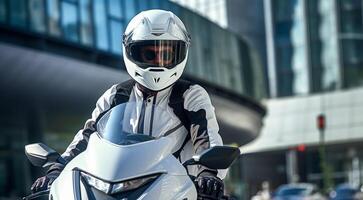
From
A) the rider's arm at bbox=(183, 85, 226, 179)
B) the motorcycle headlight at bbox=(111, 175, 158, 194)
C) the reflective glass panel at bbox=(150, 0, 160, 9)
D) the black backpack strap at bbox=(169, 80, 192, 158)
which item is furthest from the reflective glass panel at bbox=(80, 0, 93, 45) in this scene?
the motorcycle headlight at bbox=(111, 175, 158, 194)

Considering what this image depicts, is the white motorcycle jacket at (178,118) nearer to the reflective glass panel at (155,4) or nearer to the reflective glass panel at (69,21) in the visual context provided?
the reflective glass panel at (69,21)

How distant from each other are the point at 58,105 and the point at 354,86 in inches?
1468

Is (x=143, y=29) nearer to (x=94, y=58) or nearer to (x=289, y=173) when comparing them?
(x=94, y=58)

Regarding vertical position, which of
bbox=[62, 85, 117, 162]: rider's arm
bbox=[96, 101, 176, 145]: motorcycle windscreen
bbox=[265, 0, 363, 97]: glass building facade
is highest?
bbox=[96, 101, 176, 145]: motorcycle windscreen

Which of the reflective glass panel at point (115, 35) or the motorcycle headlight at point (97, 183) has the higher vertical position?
the motorcycle headlight at point (97, 183)

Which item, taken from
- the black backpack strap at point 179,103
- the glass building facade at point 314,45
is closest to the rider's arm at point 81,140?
the black backpack strap at point 179,103

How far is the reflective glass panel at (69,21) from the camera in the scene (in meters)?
31.1

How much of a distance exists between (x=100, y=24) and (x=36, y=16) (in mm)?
4349

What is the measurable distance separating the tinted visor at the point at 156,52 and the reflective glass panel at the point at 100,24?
28.5 meters

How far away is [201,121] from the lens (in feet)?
15.8

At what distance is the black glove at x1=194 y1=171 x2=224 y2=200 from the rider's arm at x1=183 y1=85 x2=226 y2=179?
35cm

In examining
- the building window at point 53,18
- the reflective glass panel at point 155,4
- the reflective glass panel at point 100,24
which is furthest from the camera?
the reflective glass panel at point 155,4

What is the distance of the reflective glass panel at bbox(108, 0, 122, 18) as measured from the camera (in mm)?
34594

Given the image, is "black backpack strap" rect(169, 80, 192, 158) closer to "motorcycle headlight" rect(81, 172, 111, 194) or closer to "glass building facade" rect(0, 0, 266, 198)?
"motorcycle headlight" rect(81, 172, 111, 194)
